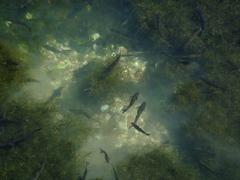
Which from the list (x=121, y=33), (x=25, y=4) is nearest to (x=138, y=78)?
Answer: (x=121, y=33)

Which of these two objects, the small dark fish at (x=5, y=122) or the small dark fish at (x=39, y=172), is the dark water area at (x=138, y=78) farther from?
the small dark fish at (x=39, y=172)

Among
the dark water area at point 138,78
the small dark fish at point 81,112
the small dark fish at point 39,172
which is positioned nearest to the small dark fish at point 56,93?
the dark water area at point 138,78

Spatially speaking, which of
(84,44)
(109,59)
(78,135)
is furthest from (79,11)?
(78,135)

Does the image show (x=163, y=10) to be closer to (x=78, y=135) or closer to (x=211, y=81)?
(x=211, y=81)

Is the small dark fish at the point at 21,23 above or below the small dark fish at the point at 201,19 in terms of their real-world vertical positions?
below

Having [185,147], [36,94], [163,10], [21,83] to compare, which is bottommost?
[185,147]

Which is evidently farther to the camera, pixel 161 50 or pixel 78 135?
pixel 161 50

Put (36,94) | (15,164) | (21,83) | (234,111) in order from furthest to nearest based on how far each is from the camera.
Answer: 1. (234,111)
2. (36,94)
3. (21,83)
4. (15,164)

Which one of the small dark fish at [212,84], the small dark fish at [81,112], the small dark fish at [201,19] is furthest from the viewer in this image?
the small dark fish at [201,19]

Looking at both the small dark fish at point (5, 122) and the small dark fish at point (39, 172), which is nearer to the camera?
the small dark fish at point (39, 172)
